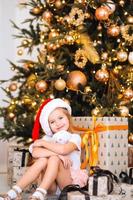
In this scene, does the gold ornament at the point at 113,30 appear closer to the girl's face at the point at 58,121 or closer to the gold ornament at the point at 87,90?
the gold ornament at the point at 87,90

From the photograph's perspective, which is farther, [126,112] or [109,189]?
[126,112]

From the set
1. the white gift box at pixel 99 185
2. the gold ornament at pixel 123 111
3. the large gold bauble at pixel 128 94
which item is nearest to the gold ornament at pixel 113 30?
the large gold bauble at pixel 128 94

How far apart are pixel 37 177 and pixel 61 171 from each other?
A: 12cm

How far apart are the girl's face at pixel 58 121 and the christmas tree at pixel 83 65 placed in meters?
0.30

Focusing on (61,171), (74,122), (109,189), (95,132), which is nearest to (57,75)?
(74,122)

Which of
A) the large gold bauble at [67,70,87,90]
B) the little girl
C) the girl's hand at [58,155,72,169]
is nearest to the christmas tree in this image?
the large gold bauble at [67,70,87,90]

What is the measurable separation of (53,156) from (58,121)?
23 cm

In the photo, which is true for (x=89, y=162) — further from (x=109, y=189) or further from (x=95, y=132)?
(x=109, y=189)

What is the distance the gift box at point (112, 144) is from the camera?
2.29 m

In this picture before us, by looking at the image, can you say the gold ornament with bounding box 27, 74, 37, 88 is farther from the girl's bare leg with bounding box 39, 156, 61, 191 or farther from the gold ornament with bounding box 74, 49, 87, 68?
the girl's bare leg with bounding box 39, 156, 61, 191

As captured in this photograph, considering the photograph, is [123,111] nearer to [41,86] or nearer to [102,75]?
[102,75]

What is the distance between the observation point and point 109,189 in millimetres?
2010

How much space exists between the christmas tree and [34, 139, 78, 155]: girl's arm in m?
0.40

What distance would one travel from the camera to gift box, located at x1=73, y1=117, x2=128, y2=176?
2.29 metres
